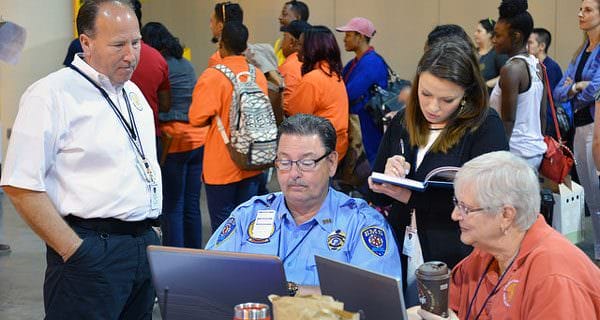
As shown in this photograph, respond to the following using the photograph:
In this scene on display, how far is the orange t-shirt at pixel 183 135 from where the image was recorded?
5438 mm

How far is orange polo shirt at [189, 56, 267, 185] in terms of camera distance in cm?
514

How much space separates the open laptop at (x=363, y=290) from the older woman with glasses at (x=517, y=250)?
0.91 feet

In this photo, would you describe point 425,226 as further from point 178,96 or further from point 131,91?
point 178,96

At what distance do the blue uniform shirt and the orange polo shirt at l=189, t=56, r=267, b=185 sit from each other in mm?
2166

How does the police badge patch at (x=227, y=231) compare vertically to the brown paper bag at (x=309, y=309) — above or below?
below

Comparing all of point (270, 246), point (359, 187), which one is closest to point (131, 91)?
point (270, 246)

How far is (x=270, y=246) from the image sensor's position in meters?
2.96

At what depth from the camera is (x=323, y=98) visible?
5688 mm

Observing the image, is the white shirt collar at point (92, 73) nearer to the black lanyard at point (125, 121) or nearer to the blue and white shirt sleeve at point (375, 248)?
the black lanyard at point (125, 121)

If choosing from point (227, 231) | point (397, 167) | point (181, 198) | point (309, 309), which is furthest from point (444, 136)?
point (181, 198)

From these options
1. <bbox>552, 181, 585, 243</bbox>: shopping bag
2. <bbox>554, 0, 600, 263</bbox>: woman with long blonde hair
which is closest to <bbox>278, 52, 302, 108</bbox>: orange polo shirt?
<bbox>554, 0, 600, 263</bbox>: woman with long blonde hair

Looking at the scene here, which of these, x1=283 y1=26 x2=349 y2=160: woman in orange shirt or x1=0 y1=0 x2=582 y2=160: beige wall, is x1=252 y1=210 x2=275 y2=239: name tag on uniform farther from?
x1=0 y1=0 x2=582 y2=160: beige wall

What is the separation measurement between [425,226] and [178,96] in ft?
9.01

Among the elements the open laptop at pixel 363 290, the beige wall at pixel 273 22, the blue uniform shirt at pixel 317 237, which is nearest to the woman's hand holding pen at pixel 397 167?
the blue uniform shirt at pixel 317 237
